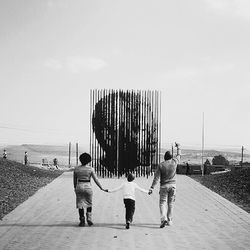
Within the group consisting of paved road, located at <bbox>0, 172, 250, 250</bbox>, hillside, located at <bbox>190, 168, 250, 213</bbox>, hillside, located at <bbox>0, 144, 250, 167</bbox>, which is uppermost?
paved road, located at <bbox>0, 172, 250, 250</bbox>

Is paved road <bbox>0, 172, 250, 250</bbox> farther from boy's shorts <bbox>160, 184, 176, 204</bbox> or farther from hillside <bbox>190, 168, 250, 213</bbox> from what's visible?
hillside <bbox>190, 168, 250, 213</bbox>

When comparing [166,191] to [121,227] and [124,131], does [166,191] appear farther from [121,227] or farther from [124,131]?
[124,131]

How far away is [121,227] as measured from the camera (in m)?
9.41

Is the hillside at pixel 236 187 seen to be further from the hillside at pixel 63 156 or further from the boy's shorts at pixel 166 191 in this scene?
the hillside at pixel 63 156

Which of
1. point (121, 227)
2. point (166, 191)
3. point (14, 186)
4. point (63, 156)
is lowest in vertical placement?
point (63, 156)

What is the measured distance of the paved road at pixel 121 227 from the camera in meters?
7.89

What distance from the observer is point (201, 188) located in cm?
1786

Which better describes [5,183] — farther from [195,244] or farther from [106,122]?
[195,244]

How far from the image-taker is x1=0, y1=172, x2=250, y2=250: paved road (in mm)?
7895

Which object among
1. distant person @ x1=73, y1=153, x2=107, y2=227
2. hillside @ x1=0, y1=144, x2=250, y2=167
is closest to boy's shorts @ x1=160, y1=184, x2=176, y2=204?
distant person @ x1=73, y1=153, x2=107, y2=227

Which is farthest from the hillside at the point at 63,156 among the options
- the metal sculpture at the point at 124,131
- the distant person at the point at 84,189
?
the distant person at the point at 84,189

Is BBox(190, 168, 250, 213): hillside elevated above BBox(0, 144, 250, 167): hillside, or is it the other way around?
BBox(190, 168, 250, 213): hillside

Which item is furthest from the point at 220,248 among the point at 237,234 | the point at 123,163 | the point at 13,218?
the point at 123,163

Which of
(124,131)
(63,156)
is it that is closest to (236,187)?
(124,131)
